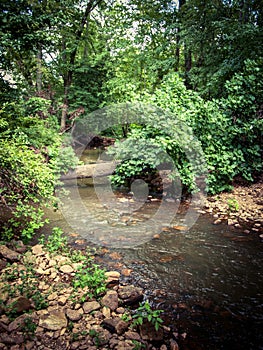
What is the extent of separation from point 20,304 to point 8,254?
867mm

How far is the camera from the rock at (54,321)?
6.54ft

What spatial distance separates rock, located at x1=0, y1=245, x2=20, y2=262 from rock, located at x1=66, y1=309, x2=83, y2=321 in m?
1.01

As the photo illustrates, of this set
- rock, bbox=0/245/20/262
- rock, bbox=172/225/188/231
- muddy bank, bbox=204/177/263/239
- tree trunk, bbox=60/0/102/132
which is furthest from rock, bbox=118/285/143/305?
tree trunk, bbox=60/0/102/132

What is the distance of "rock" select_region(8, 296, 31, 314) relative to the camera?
2080 millimetres

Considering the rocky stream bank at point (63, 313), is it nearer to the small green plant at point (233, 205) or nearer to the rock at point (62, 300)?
the rock at point (62, 300)

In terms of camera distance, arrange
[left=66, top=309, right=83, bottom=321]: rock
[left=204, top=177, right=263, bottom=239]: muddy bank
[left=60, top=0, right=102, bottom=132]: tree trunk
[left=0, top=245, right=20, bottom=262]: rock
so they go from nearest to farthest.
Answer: [left=66, top=309, right=83, bottom=321]: rock → [left=0, top=245, right=20, bottom=262]: rock → [left=204, top=177, right=263, bottom=239]: muddy bank → [left=60, top=0, right=102, bottom=132]: tree trunk

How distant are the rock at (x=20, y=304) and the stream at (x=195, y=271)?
1.04 metres

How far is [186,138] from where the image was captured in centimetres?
512

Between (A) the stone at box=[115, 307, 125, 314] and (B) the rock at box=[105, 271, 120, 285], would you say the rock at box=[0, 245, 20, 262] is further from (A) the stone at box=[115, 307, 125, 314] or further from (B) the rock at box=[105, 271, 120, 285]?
(A) the stone at box=[115, 307, 125, 314]

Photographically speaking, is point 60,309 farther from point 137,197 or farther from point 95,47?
point 95,47

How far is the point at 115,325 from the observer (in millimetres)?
2018

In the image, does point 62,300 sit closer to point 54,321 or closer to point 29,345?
point 54,321

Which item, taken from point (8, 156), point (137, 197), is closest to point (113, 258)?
point (8, 156)

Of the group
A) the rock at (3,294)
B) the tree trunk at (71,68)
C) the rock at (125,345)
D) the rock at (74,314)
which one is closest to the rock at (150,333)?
the rock at (125,345)
